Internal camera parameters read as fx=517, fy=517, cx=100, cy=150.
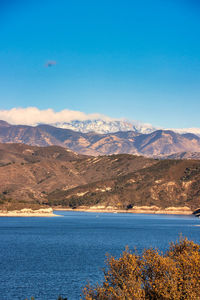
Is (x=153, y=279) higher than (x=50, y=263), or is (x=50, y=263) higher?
(x=153, y=279)

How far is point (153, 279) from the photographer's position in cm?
4528

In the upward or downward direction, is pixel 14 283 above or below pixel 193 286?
below

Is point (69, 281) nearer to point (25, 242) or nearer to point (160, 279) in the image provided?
point (160, 279)

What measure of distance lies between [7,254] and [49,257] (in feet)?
31.7

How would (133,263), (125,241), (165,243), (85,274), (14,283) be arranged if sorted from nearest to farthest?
(133,263) → (14,283) → (85,274) → (165,243) → (125,241)

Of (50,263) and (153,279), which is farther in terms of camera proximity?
(50,263)

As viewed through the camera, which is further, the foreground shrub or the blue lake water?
the blue lake water

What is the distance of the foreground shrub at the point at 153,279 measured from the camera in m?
40.4

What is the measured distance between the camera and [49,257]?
10125 cm

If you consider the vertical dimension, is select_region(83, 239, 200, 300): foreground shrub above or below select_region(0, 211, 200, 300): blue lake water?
above

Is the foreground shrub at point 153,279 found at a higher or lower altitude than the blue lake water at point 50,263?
higher

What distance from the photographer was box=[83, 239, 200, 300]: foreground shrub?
4038cm

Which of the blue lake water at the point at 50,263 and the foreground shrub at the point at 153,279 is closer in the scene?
the foreground shrub at the point at 153,279

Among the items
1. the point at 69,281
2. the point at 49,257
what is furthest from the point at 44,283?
the point at 49,257
